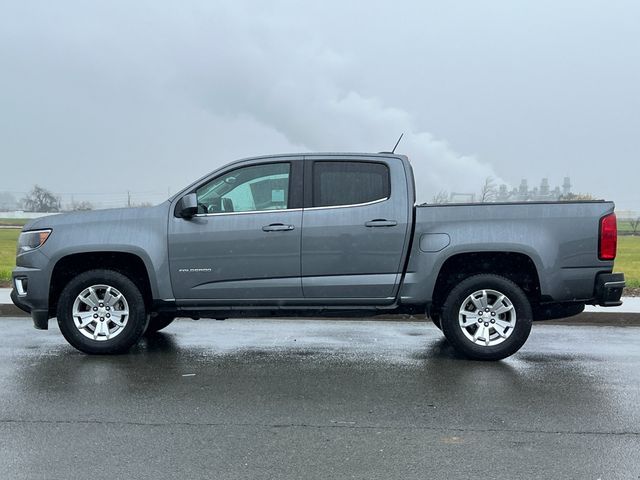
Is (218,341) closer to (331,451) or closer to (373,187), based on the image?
(373,187)

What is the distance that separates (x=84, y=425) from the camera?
4.63 m

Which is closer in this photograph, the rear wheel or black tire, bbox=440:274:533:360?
black tire, bbox=440:274:533:360

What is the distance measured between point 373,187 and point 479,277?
1338mm

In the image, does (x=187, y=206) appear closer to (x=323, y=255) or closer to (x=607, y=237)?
(x=323, y=255)

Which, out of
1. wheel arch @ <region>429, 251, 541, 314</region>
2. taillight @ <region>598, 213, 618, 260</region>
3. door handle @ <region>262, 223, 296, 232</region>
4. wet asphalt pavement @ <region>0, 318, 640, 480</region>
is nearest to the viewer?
wet asphalt pavement @ <region>0, 318, 640, 480</region>

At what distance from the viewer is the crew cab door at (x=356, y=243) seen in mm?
6766

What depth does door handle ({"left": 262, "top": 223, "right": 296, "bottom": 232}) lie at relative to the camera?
6.80m

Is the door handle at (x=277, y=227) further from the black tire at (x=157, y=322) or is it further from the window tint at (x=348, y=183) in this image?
the black tire at (x=157, y=322)

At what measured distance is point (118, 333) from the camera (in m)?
6.97

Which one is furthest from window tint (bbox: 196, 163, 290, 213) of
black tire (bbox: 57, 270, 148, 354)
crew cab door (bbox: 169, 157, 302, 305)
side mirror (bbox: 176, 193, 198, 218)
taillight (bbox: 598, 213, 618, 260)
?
taillight (bbox: 598, 213, 618, 260)

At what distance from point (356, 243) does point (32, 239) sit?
3.20 m

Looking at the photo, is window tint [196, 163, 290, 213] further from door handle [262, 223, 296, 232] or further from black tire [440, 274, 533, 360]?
black tire [440, 274, 533, 360]

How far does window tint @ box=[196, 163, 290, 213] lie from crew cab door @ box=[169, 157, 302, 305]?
1cm

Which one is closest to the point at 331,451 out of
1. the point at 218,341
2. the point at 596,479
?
the point at 596,479
